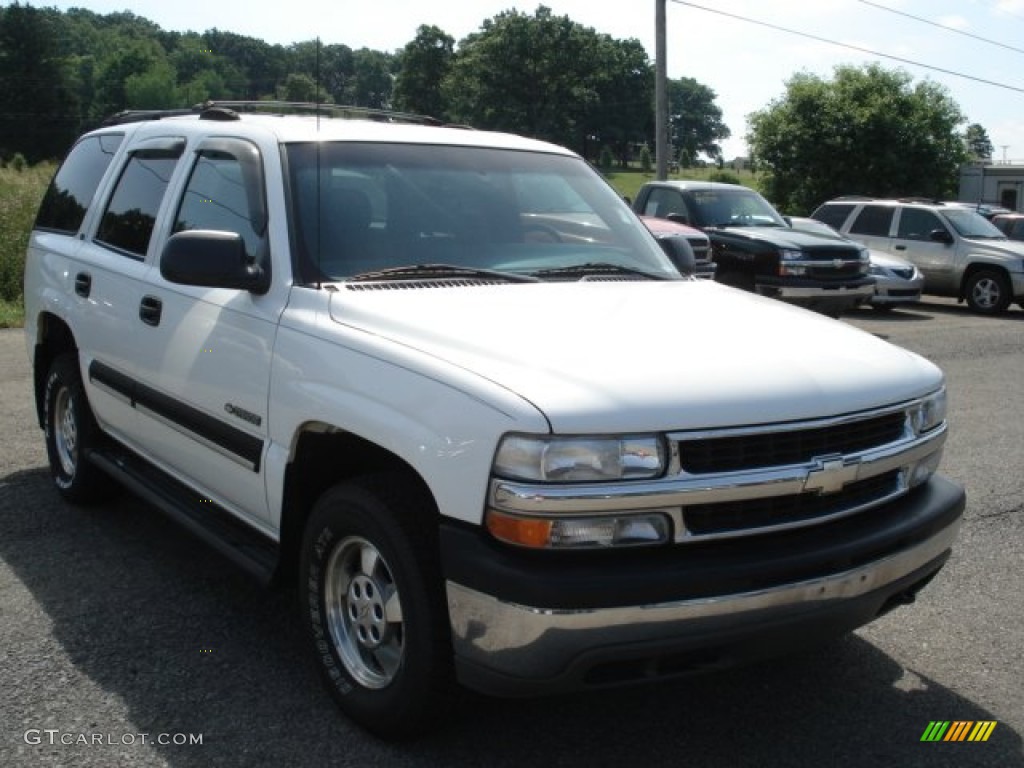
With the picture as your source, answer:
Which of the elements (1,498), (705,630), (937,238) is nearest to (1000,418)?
(705,630)

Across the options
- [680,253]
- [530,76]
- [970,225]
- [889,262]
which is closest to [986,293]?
[970,225]

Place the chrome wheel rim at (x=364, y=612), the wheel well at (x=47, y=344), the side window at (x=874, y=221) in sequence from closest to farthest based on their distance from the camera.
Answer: the chrome wheel rim at (x=364, y=612) < the wheel well at (x=47, y=344) < the side window at (x=874, y=221)

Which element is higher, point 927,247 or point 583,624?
point 927,247

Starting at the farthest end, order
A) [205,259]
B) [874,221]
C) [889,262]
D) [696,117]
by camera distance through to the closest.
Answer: [696,117]
[874,221]
[889,262]
[205,259]

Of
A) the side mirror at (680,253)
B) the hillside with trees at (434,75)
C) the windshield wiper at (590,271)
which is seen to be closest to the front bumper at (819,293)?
the side mirror at (680,253)

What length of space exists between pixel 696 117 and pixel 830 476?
159 meters

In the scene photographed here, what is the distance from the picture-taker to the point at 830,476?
2.96 m

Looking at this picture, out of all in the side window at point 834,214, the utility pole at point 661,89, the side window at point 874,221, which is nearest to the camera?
the side window at point 874,221

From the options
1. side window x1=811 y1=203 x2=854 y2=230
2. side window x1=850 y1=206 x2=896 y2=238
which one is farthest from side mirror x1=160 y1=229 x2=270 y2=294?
side window x1=811 y1=203 x2=854 y2=230

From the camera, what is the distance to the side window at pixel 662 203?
15.4 meters

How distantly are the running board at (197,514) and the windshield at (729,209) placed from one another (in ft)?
36.6

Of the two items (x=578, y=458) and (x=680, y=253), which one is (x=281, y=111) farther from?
(x=578, y=458)

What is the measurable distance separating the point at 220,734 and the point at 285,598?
1.13 metres

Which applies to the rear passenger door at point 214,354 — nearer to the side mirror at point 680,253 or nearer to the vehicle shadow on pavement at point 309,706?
the vehicle shadow on pavement at point 309,706
